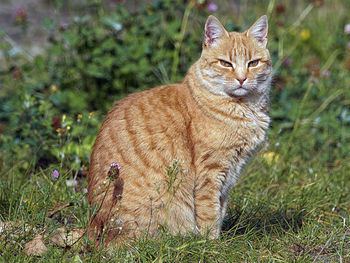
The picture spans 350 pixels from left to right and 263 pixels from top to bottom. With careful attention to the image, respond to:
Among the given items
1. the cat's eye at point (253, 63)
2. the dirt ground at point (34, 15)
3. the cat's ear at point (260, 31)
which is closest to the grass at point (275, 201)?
the cat's eye at point (253, 63)

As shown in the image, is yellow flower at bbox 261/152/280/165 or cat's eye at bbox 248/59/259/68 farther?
yellow flower at bbox 261/152/280/165

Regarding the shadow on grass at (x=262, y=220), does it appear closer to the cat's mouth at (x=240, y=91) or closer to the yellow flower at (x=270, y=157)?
the yellow flower at (x=270, y=157)

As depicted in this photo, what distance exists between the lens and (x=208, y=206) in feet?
8.74

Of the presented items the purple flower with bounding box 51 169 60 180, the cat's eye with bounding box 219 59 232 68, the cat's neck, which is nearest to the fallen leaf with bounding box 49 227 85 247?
the purple flower with bounding box 51 169 60 180

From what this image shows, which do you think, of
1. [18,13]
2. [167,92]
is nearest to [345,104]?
[167,92]

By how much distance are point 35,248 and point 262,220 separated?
1301 millimetres

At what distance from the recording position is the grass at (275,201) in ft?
7.93

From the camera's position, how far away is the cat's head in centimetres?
274

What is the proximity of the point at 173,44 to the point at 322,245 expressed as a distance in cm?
248

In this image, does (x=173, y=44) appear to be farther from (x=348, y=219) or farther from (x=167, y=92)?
(x=348, y=219)

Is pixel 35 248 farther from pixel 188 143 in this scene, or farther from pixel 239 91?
pixel 239 91

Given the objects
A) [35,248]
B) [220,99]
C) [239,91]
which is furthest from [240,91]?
[35,248]

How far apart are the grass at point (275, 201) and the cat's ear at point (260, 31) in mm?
962

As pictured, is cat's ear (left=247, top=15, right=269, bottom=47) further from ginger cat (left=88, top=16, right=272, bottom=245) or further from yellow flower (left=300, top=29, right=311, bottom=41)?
yellow flower (left=300, top=29, right=311, bottom=41)
